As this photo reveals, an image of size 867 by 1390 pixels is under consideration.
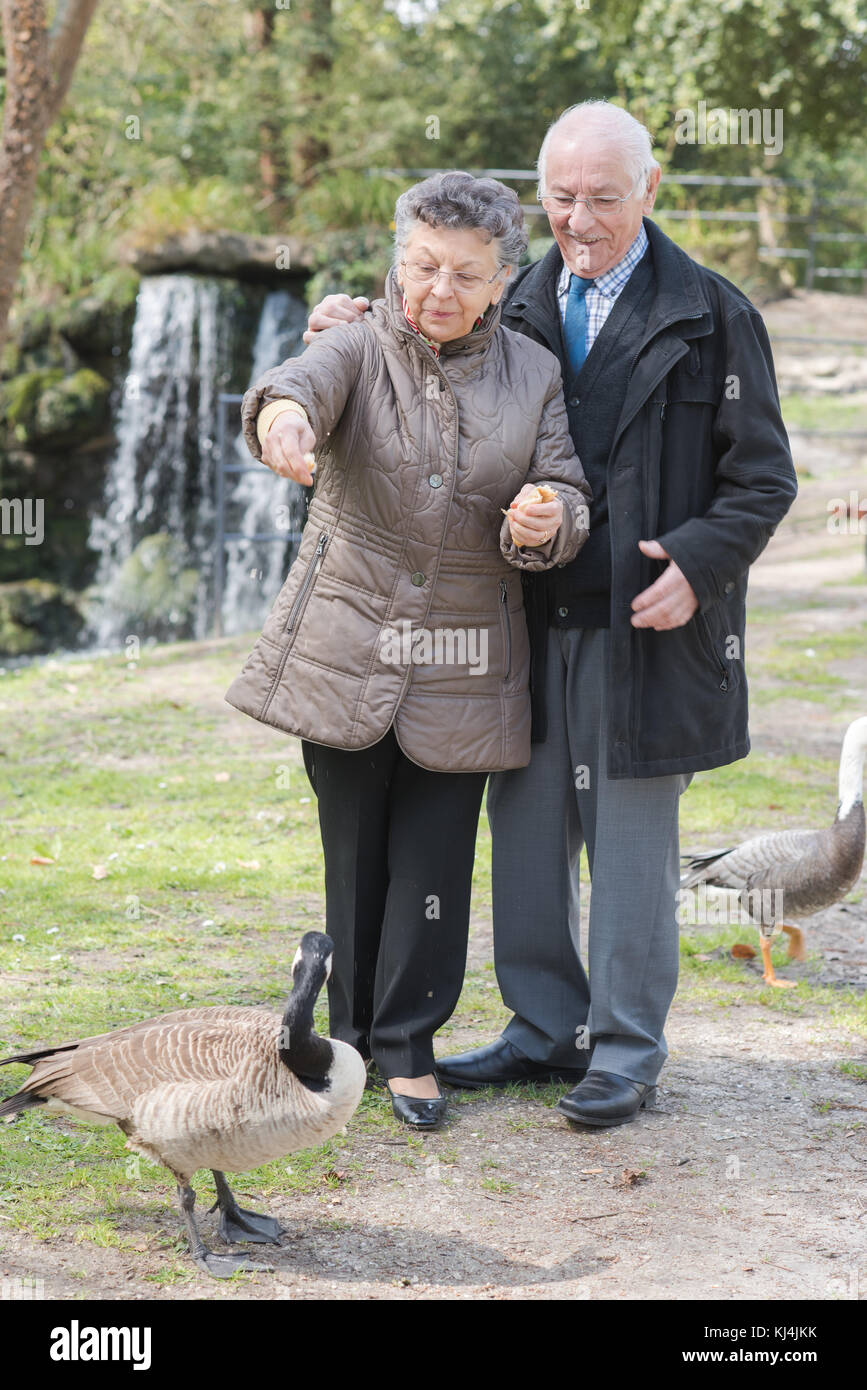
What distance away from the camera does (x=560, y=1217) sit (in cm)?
313

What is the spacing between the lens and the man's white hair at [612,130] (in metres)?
3.22

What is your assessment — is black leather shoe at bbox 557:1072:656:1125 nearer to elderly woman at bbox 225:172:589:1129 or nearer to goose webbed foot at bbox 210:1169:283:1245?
elderly woman at bbox 225:172:589:1129

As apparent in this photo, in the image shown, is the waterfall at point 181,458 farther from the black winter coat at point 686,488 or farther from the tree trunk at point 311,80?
the black winter coat at point 686,488

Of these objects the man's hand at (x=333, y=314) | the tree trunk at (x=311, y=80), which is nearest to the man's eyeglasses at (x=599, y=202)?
the man's hand at (x=333, y=314)

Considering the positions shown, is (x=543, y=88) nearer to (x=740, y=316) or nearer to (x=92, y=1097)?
(x=740, y=316)

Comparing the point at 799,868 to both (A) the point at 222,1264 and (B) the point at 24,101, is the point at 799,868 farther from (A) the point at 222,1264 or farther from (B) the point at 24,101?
(B) the point at 24,101

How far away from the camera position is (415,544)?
3227 millimetres

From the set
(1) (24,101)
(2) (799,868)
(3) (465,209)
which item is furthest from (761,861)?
(1) (24,101)

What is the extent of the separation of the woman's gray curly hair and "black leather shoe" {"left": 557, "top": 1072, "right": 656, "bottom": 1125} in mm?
2069

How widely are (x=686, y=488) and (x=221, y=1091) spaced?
1814 millimetres

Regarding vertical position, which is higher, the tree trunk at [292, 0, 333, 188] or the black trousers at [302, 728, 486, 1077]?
the tree trunk at [292, 0, 333, 188]

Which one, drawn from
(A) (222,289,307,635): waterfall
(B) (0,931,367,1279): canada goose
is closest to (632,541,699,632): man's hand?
(B) (0,931,367,1279): canada goose

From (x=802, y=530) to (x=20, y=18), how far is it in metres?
9.00

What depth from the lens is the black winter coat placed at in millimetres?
3314
